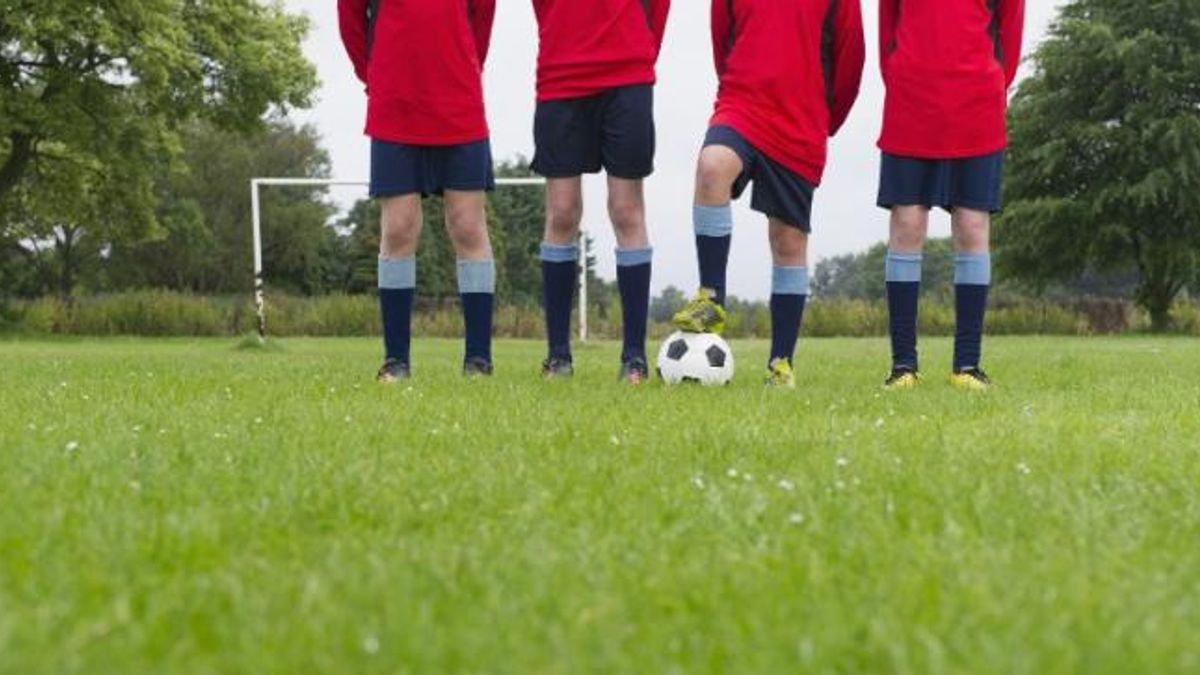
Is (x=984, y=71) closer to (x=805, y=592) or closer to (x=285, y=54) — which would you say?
(x=805, y=592)

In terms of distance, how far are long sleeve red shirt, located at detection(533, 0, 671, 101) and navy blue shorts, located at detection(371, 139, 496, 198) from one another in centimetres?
49

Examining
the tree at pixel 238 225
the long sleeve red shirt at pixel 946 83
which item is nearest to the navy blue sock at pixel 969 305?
the long sleeve red shirt at pixel 946 83

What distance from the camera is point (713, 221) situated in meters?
5.51

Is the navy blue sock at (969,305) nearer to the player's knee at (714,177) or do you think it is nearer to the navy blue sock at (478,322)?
the player's knee at (714,177)

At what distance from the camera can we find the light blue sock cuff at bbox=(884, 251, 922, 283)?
5719 millimetres

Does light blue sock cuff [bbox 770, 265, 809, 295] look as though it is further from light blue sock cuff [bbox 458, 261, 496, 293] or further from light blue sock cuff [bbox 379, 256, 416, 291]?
light blue sock cuff [bbox 379, 256, 416, 291]

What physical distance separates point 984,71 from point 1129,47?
3265 cm

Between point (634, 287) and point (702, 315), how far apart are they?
0.68m

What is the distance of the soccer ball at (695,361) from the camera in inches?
212

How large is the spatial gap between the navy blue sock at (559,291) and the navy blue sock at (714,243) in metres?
0.83

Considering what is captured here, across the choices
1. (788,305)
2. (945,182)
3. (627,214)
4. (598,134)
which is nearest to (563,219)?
(627,214)

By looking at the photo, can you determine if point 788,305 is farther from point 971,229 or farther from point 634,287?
point 971,229

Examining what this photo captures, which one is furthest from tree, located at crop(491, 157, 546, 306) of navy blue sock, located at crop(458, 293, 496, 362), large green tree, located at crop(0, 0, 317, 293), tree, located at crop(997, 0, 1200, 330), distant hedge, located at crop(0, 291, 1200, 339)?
navy blue sock, located at crop(458, 293, 496, 362)

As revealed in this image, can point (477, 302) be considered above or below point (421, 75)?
below
